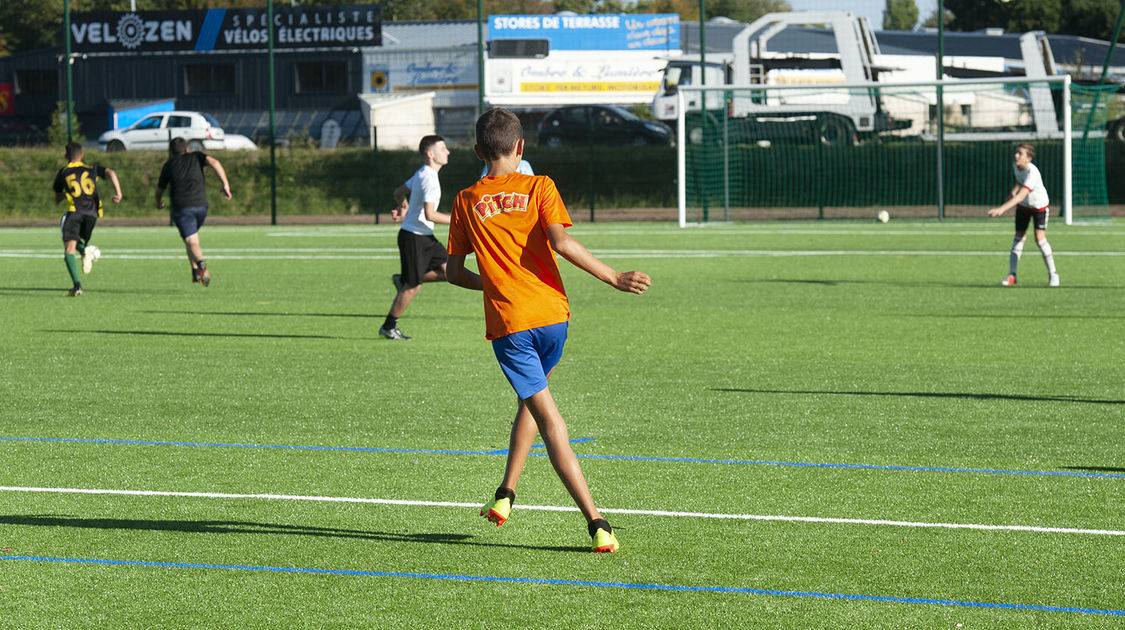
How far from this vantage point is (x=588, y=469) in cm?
714

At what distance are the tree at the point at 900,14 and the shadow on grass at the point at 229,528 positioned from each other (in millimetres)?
103689

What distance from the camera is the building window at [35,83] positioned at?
60125mm

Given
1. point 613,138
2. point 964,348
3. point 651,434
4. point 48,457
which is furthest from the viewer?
point 613,138

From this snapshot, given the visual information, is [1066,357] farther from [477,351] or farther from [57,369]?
[57,369]

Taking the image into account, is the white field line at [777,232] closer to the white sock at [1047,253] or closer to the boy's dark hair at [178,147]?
the white sock at [1047,253]

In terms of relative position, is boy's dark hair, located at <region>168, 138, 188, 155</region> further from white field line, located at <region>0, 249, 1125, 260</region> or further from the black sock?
the black sock

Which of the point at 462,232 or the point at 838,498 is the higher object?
the point at 462,232

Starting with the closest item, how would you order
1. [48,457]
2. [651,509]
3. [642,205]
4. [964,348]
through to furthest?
[651,509], [48,457], [964,348], [642,205]

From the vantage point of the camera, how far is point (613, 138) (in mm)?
39406

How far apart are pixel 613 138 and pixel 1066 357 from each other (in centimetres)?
2899

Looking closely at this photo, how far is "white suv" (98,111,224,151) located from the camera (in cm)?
Answer: 4494

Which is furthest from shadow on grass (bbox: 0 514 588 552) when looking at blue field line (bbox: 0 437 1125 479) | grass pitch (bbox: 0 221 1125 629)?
blue field line (bbox: 0 437 1125 479)

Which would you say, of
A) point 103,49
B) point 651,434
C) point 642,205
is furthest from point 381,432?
point 103,49

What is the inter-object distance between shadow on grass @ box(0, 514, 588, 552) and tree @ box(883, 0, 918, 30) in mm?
103689
